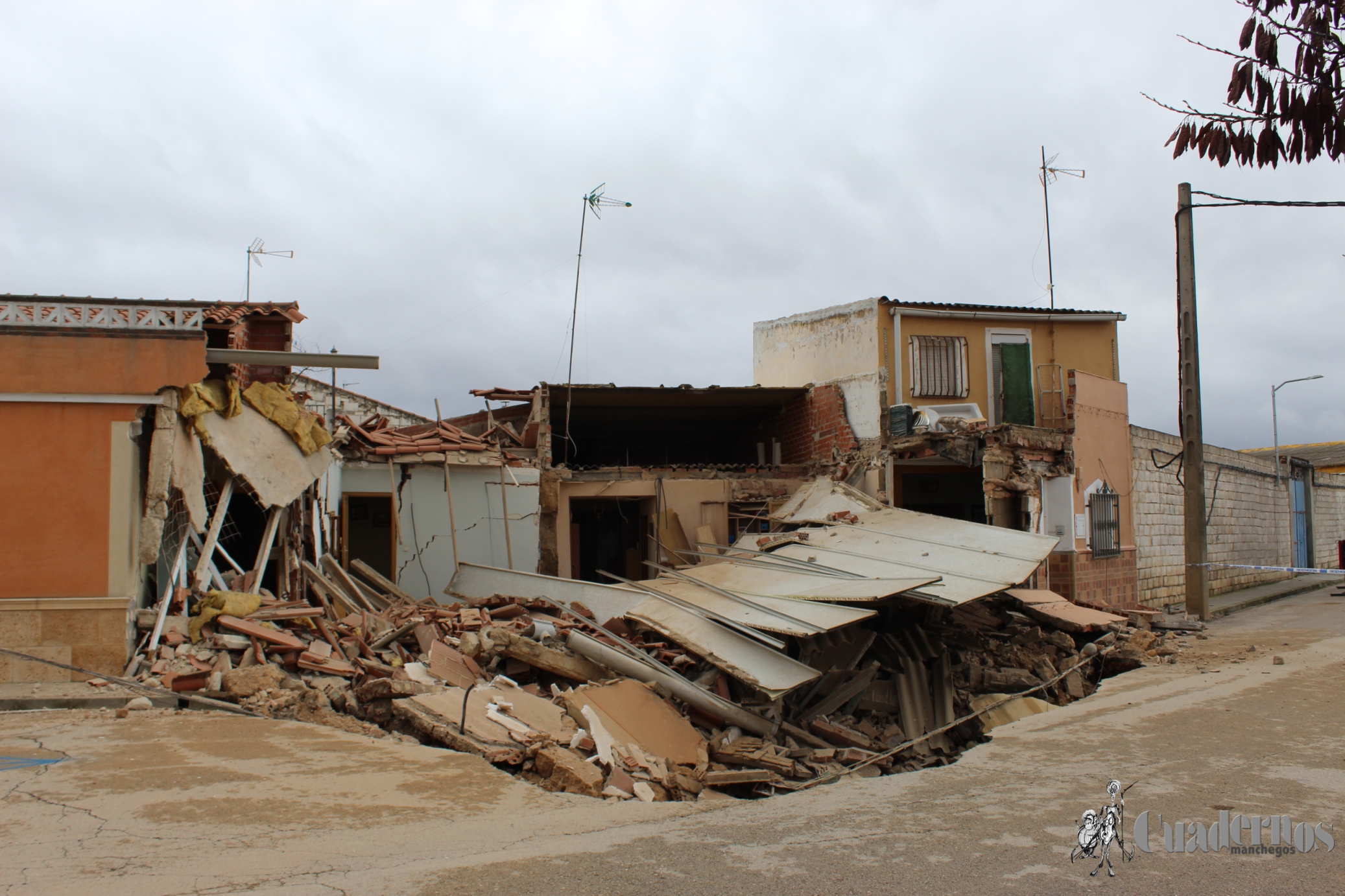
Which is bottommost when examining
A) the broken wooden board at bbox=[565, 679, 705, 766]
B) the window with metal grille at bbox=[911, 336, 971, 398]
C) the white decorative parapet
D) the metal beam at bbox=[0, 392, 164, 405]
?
the broken wooden board at bbox=[565, 679, 705, 766]

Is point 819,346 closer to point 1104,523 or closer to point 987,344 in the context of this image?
point 987,344

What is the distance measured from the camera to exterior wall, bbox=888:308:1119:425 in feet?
54.1

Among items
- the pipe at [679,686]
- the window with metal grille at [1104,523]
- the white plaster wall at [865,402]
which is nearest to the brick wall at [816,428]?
the white plaster wall at [865,402]

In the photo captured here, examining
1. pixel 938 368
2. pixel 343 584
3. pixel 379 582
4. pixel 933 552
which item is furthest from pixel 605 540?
pixel 933 552

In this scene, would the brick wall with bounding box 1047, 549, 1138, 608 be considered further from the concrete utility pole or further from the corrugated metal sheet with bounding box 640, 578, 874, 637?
the corrugated metal sheet with bounding box 640, 578, 874, 637

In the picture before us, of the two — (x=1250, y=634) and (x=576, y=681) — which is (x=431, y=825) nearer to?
(x=576, y=681)

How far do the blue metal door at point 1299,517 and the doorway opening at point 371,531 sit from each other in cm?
2285

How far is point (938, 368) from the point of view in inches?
660

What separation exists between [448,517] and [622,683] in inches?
300

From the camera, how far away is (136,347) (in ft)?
28.8

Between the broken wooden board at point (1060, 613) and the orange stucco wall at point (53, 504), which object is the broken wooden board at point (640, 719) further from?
the broken wooden board at point (1060, 613)

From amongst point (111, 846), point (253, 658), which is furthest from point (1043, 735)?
point (253, 658)

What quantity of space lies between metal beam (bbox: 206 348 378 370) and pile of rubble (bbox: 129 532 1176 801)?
249 cm

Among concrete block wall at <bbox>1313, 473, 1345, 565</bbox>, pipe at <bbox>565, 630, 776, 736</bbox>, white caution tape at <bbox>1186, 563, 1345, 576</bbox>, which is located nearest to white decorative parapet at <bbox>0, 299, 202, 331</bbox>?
pipe at <bbox>565, 630, 776, 736</bbox>
